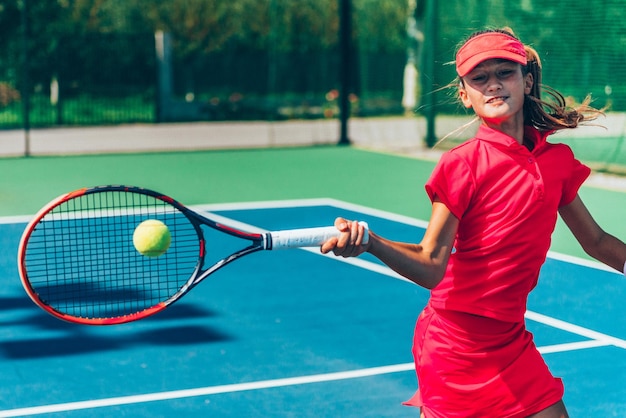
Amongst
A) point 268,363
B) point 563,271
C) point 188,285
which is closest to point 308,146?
point 563,271

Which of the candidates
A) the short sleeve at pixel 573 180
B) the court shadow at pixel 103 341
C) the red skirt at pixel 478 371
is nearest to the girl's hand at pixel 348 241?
the red skirt at pixel 478 371

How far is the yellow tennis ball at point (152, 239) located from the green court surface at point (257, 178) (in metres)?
5.51

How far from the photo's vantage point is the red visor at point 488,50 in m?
2.96

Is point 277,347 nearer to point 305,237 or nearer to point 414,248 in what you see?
point 305,237

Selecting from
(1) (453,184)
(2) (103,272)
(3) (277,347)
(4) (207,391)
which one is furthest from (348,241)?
(2) (103,272)

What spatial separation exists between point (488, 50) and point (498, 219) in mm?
480

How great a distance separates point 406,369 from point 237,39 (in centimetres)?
2380

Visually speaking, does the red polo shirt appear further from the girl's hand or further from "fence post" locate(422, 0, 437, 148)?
"fence post" locate(422, 0, 437, 148)

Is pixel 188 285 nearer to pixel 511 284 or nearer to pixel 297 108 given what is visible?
pixel 511 284

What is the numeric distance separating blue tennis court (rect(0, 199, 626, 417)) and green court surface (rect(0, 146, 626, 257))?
2.23m

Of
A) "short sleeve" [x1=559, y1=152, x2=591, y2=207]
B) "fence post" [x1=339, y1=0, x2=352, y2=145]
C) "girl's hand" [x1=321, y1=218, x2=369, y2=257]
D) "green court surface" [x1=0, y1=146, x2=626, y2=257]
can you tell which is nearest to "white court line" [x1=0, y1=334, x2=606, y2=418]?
"short sleeve" [x1=559, y1=152, x2=591, y2=207]

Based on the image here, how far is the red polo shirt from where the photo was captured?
297cm

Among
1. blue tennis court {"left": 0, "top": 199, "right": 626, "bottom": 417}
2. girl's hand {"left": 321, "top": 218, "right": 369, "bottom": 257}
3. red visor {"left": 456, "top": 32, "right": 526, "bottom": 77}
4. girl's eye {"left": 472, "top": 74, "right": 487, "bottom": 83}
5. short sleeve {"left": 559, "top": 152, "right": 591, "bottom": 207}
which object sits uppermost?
red visor {"left": 456, "top": 32, "right": 526, "bottom": 77}

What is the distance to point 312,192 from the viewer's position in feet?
39.4
